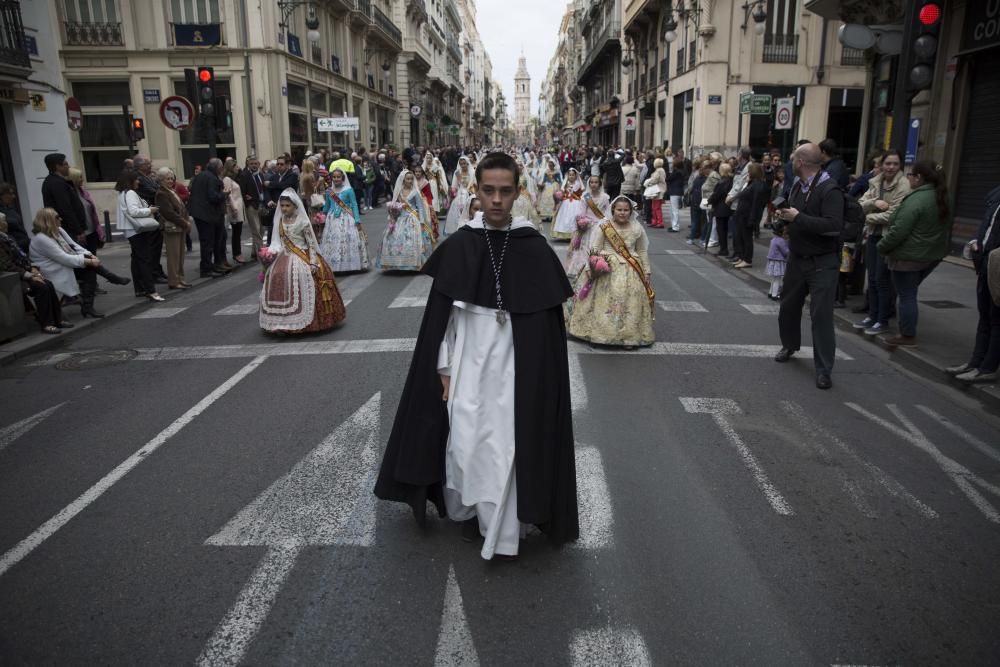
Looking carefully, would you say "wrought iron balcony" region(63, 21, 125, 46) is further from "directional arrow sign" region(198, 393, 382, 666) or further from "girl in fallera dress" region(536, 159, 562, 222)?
"directional arrow sign" region(198, 393, 382, 666)

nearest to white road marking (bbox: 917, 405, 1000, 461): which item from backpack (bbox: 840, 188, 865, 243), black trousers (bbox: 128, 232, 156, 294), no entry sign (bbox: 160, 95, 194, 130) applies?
backpack (bbox: 840, 188, 865, 243)

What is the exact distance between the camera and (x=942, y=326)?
855 cm

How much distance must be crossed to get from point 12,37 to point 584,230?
474 inches

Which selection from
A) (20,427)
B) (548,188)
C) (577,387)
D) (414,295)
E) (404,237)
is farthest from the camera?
(548,188)

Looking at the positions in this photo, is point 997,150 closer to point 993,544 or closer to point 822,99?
point 993,544

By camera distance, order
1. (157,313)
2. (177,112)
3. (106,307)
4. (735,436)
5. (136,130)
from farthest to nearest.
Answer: (136,130) < (177,112) < (106,307) < (157,313) < (735,436)

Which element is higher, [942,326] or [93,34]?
[93,34]

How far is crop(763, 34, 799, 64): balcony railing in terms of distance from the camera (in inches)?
1073

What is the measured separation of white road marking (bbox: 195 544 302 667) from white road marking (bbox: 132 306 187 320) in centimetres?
703

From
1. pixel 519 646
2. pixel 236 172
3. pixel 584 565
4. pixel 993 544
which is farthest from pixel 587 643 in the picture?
pixel 236 172

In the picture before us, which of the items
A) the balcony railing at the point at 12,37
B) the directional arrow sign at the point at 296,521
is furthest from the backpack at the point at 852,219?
the balcony railing at the point at 12,37

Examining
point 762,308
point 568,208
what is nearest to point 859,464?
point 762,308

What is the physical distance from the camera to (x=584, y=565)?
363 centimetres

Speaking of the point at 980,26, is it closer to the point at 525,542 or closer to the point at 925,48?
the point at 925,48
